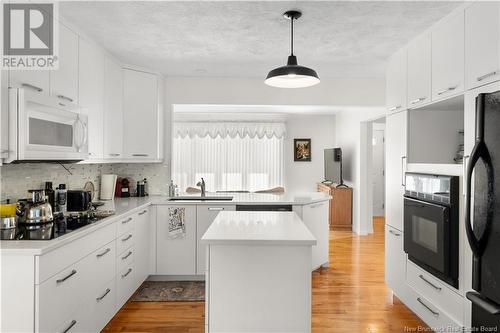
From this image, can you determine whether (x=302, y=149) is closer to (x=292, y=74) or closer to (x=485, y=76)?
(x=292, y=74)

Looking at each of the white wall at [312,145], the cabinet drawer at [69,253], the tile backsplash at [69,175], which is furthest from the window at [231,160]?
the cabinet drawer at [69,253]

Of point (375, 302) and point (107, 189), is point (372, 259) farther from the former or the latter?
point (107, 189)

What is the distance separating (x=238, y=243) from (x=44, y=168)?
1.98 meters

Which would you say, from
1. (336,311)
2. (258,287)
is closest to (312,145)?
(336,311)

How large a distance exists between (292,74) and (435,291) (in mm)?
1872

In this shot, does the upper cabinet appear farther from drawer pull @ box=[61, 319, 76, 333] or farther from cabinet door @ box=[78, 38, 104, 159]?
drawer pull @ box=[61, 319, 76, 333]

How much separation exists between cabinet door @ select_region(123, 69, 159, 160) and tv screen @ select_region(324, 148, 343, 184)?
372 centimetres

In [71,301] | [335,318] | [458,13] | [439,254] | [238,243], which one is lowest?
[335,318]

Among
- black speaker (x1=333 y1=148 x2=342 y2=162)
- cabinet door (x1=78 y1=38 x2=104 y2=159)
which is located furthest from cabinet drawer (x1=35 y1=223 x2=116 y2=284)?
black speaker (x1=333 y1=148 x2=342 y2=162)

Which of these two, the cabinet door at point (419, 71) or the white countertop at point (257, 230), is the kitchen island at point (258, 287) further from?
the cabinet door at point (419, 71)

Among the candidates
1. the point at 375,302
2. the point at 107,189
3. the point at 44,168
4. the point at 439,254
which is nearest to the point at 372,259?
the point at 375,302

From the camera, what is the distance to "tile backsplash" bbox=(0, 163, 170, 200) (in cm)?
245

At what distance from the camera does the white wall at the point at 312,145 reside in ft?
24.5

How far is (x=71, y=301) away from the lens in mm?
2031
